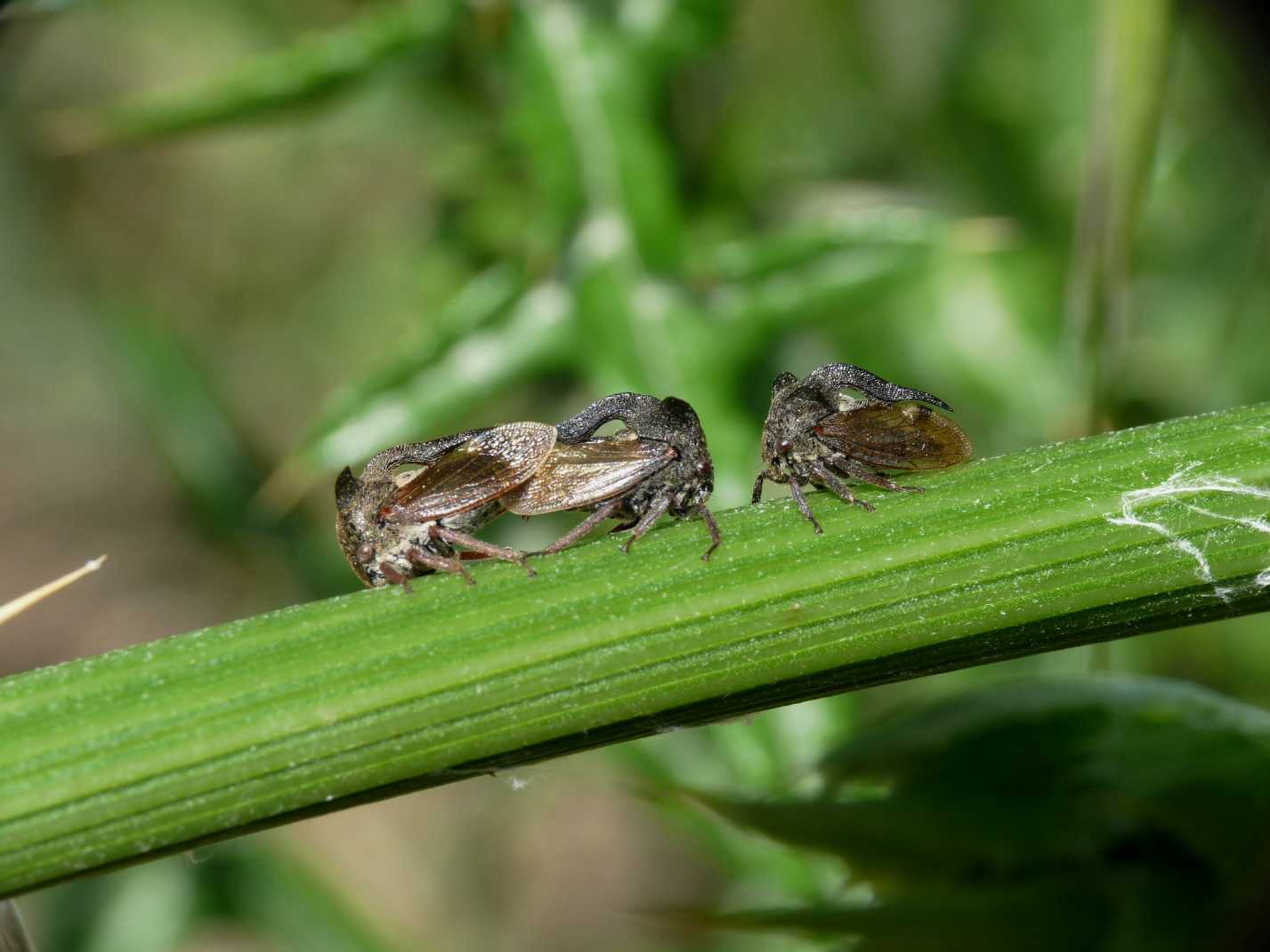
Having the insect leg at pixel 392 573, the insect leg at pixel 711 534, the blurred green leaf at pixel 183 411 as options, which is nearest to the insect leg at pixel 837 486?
the insect leg at pixel 711 534

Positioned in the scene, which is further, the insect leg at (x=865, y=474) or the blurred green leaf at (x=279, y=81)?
the blurred green leaf at (x=279, y=81)

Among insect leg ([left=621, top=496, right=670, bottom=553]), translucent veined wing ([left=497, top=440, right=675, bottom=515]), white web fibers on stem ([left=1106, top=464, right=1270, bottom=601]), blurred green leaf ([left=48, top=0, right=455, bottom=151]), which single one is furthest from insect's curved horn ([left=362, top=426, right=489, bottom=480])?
blurred green leaf ([left=48, top=0, right=455, bottom=151])

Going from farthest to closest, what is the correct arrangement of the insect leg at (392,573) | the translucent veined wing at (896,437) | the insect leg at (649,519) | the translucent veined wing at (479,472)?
1. the translucent veined wing at (479,472)
2. the insect leg at (392,573)
3. the translucent veined wing at (896,437)
4. the insect leg at (649,519)

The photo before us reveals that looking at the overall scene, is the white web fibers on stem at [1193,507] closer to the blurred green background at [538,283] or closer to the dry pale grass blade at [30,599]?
the blurred green background at [538,283]

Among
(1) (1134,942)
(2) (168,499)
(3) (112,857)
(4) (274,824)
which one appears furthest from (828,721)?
(2) (168,499)

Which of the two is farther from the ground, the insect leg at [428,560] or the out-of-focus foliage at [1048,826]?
the insect leg at [428,560]

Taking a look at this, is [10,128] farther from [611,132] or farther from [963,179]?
[963,179]
